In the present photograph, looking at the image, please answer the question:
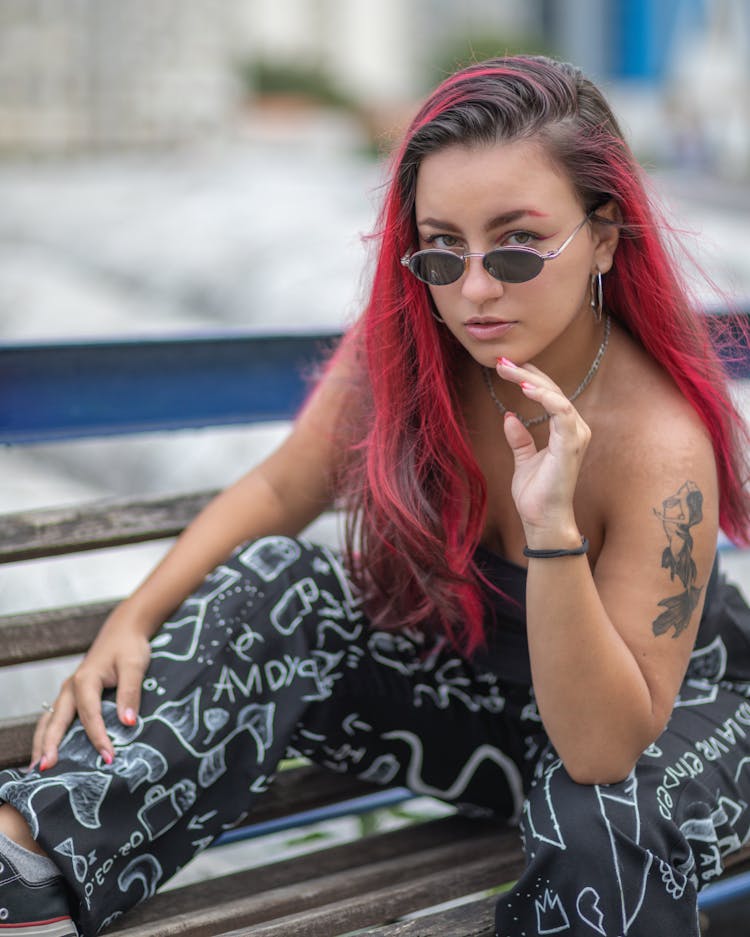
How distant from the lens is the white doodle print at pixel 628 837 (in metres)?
1.46

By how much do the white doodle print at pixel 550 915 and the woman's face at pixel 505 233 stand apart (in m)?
0.68

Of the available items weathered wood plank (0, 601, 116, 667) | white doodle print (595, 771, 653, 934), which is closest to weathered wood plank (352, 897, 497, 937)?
white doodle print (595, 771, 653, 934)

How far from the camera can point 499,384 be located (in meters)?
1.78

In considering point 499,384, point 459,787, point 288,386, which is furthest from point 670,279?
point 288,386

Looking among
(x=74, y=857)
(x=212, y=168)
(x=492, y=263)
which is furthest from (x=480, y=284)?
(x=212, y=168)

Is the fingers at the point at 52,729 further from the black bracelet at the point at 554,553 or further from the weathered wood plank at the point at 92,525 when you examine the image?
the black bracelet at the point at 554,553

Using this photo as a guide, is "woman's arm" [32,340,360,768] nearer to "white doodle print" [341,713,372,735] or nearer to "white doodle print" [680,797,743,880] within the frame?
"white doodle print" [341,713,372,735]

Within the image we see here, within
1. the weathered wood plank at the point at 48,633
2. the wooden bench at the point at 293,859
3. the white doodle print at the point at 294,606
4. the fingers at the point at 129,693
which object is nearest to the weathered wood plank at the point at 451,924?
the wooden bench at the point at 293,859

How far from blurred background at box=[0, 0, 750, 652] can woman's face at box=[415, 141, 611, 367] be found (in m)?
0.22

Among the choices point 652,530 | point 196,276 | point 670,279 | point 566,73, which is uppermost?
point 566,73

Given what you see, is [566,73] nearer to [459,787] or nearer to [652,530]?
[652,530]

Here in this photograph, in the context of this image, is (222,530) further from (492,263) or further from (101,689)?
(492,263)

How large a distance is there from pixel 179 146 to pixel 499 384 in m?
15.6

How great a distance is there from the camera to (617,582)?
61.9 inches
